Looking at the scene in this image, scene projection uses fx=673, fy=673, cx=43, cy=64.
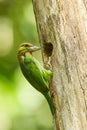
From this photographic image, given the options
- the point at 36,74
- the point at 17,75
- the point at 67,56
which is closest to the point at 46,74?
the point at 36,74

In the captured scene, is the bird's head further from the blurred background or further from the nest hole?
the blurred background

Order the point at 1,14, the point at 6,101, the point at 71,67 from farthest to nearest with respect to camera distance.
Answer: the point at 1,14 → the point at 6,101 → the point at 71,67

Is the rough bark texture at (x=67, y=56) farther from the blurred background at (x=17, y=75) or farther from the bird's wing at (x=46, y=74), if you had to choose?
the blurred background at (x=17, y=75)

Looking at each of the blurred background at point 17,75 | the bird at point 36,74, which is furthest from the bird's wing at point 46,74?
the blurred background at point 17,75

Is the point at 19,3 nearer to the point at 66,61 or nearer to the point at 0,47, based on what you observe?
the point at 0,47

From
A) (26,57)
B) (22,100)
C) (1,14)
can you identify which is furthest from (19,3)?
(26,57)

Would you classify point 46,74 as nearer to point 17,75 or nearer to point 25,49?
point 25,49
